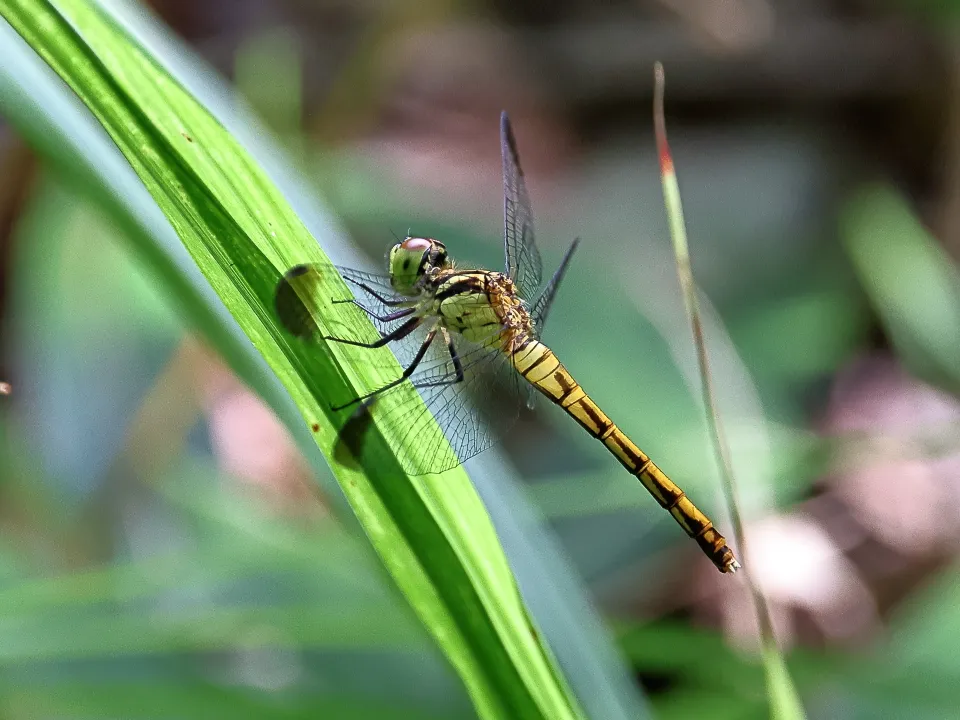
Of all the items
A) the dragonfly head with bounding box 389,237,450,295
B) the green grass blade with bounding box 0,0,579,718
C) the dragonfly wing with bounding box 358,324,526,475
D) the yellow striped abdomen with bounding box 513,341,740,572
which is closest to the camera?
the green grass blade with bounding box 0,0,579,718

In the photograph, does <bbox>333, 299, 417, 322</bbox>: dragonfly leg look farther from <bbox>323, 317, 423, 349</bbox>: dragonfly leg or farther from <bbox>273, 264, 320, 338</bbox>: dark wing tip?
<bbox>273, 264, 320, 338</bbox>: dark wing tip

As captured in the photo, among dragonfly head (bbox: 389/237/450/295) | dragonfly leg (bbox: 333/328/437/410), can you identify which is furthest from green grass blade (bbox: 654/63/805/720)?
dragonfly head (bbox: 389/237/450/295)

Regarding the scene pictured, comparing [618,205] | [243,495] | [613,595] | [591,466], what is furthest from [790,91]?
[243,495]

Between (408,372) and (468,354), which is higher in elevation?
(468,354)

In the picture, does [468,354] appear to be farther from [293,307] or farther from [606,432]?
[293,307]

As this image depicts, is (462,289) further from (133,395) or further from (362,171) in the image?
(362,171)

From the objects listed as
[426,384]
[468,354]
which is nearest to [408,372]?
[426,384]
